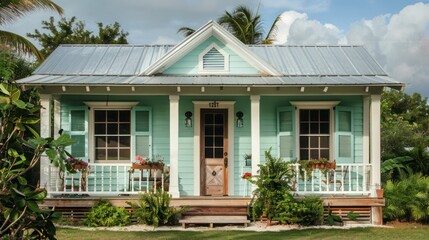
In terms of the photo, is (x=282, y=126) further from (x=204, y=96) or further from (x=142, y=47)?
(x=142, y=47)

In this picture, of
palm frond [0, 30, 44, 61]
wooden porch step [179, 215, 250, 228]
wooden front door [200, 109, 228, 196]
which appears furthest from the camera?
palm frond [0, 30, 44, 61]

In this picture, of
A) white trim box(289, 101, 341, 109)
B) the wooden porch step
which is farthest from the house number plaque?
the wooden porch step

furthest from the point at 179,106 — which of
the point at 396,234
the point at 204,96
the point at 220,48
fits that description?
the point at 396,234

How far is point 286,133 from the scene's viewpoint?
1280 centimetres

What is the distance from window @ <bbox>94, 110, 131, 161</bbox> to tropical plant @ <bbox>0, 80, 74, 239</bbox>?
24.6 feet

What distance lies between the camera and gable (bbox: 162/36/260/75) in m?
12.7

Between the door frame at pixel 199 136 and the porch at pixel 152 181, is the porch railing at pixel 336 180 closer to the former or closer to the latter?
the porch at pixel 152 181

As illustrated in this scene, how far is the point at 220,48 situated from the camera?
1280 centimetres

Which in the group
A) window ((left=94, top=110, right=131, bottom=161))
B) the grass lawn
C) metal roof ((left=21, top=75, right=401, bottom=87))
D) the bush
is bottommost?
the grass lawn

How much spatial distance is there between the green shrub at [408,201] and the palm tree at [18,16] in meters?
10.5

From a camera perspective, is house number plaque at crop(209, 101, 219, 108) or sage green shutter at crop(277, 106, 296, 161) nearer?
sage green shutter at crop(277, 106, 296, 161)

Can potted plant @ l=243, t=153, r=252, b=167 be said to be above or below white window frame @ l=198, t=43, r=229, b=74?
below

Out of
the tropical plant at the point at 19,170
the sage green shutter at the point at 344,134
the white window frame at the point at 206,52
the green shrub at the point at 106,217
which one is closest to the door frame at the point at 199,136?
the white window frame at the point at 206,52

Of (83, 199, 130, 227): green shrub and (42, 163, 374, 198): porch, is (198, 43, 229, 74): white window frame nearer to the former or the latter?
(42, 163, 374, 198): porch
